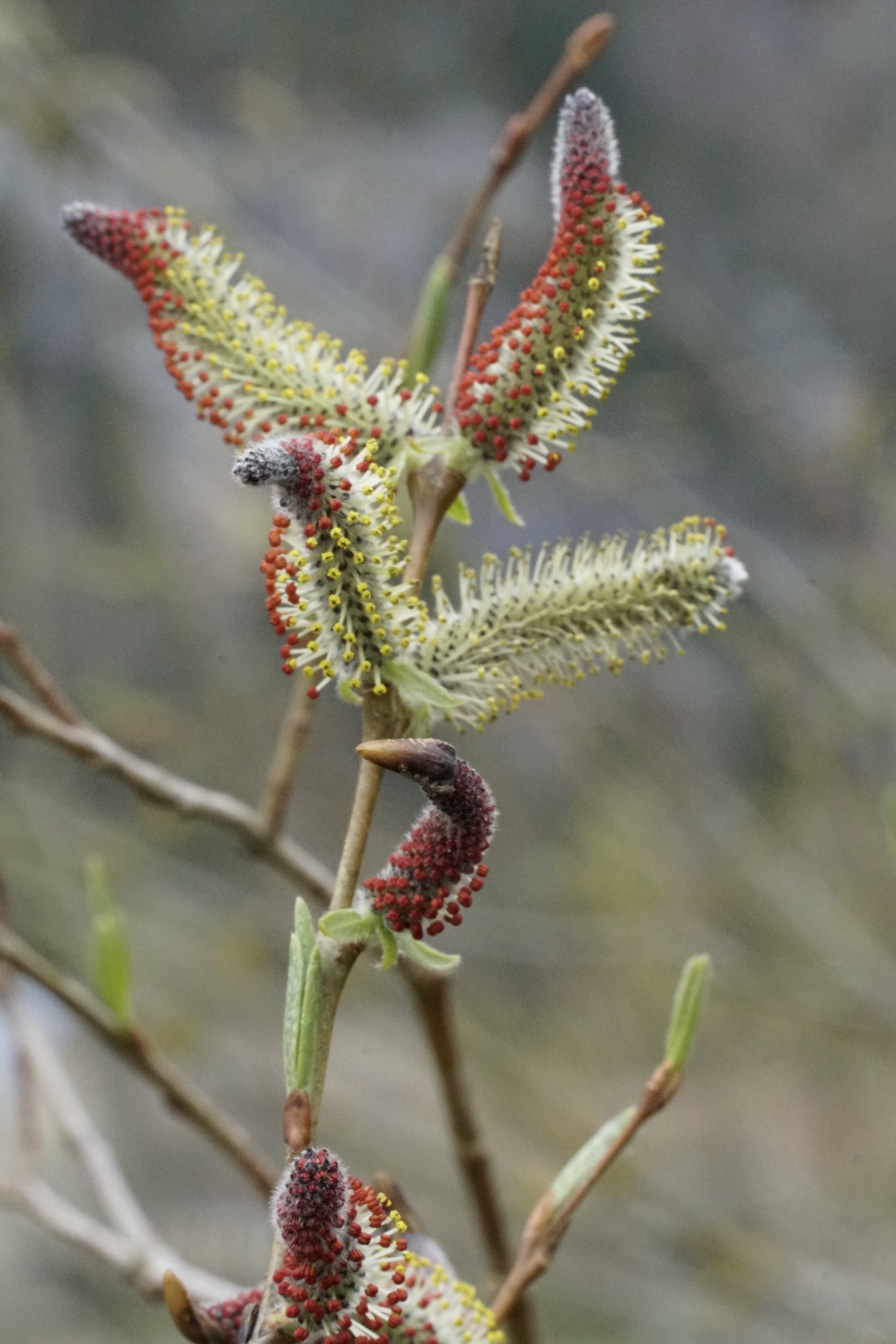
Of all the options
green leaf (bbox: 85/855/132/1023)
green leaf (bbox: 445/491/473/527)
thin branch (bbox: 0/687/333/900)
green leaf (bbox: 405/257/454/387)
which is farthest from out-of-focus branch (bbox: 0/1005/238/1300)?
green leaf (bbox: 405/257/454/387)

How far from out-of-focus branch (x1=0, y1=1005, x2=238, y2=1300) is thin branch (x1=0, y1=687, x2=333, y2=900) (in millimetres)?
285

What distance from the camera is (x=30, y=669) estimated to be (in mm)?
914

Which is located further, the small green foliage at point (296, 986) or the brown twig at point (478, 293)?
the brown twig at point (478, 293)

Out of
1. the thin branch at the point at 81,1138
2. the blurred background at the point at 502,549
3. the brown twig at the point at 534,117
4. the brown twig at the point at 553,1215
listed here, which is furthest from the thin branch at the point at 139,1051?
the blurred background at the point at 502,549

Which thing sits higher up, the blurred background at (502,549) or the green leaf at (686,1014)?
the blurred background at (502,549)

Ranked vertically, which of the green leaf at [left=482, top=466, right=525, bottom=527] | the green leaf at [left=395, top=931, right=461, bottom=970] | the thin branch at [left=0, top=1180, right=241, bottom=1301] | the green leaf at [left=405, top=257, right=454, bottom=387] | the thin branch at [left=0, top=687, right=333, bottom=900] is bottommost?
the thin branch at [left=0, top=1180, right=241, bottom=1301]

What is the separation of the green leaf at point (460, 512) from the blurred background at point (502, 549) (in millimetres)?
1454

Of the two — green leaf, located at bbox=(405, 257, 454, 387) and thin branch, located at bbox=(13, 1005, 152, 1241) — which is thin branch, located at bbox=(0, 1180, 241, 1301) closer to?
thin branch, located at bbox=(13, 1005, 152, 1241)

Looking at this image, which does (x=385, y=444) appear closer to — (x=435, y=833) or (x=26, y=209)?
(x=435, y=833)

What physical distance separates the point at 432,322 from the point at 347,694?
47cm

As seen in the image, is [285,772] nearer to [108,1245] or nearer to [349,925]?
[108,1245]

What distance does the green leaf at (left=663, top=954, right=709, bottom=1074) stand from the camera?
2.26 feet

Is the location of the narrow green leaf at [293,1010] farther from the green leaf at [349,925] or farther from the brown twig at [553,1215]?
the brown twig at [553,1215]

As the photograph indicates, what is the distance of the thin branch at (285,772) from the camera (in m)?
0.97
